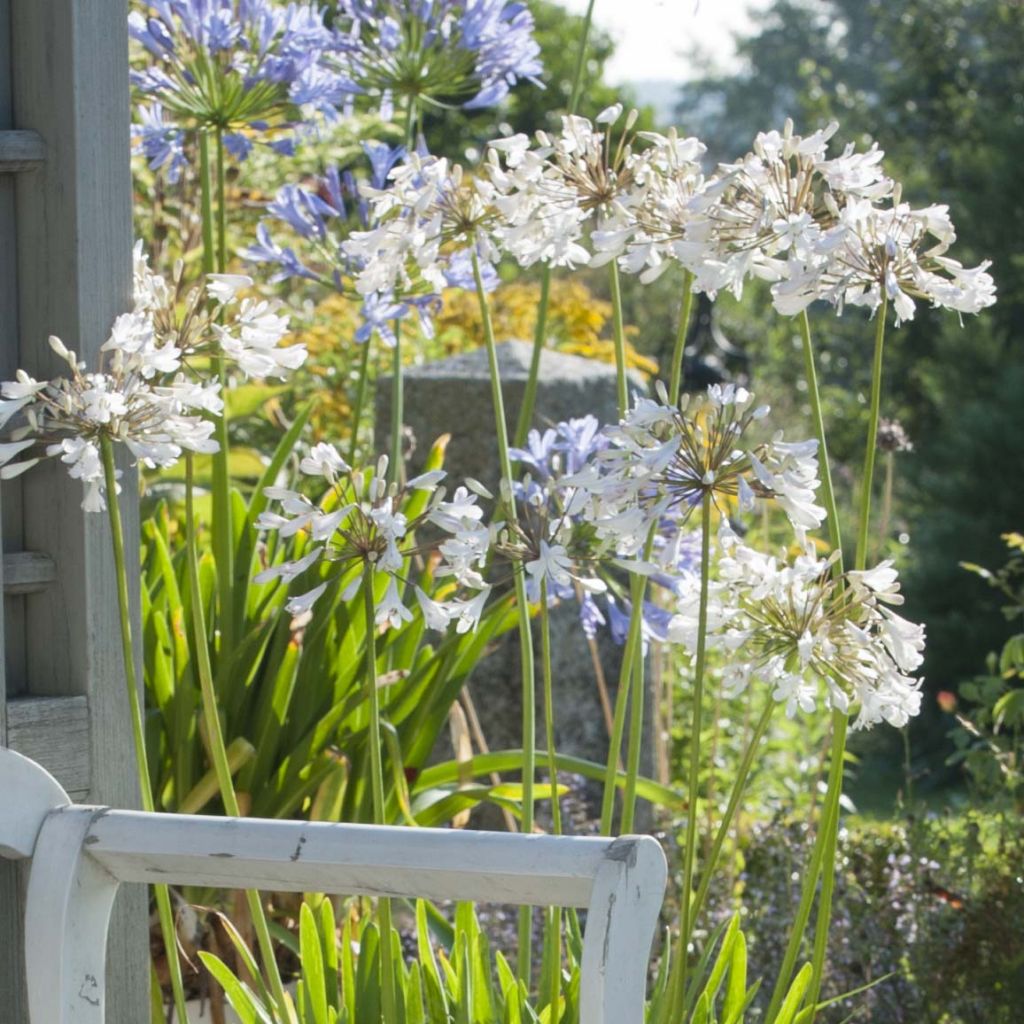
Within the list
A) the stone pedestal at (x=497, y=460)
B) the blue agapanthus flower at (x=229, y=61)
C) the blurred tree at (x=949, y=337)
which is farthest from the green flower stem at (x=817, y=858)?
the blurred tree at (x=949, y=337)

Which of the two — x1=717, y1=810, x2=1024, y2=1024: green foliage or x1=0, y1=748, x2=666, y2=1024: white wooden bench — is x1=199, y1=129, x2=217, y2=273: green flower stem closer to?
x1=0, y1=748, x2=666, y2=1024: white wooden bench

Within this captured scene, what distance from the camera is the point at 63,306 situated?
165 cm

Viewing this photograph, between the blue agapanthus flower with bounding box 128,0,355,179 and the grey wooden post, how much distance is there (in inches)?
17.5

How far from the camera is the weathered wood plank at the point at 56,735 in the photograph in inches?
63.5

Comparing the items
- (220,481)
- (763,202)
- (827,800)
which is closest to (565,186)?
(763,202)

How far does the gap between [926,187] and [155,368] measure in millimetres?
10690

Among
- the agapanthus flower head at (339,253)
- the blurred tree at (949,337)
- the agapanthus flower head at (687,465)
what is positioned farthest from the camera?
the blurred tree at (949,337)

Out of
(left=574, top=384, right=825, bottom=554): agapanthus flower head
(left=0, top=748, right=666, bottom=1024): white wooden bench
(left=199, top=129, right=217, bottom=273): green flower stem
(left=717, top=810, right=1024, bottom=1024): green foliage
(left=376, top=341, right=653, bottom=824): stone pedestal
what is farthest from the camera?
(left=376, top=341, right=653, bottom=824): stone pedestal

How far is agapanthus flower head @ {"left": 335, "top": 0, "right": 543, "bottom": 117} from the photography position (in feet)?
7.43

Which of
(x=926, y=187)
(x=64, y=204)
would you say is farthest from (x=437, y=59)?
(x=926, y=187)

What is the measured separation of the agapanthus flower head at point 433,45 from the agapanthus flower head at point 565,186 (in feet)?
2.30

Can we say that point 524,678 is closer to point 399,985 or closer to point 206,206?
point 399,985

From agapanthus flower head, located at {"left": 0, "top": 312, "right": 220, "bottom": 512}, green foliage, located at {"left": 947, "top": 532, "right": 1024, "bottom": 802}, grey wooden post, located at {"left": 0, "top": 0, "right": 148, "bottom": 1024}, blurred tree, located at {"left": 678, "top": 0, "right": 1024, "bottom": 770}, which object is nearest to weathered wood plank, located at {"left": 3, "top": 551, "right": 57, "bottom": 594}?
grey wooden post, located at {"left": 0, "top": 0, "right": 148, "bottom": 1024}

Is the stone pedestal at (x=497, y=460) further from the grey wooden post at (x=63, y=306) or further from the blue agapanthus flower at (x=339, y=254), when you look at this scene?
the grey wooden post at (x=63, y=306)
